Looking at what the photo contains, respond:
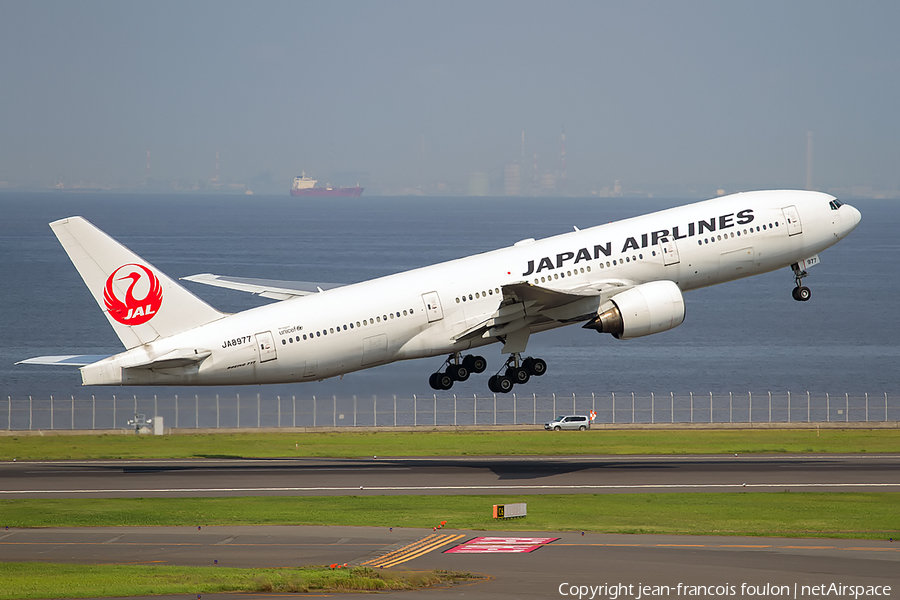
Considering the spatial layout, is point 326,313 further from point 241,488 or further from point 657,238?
point 657,238

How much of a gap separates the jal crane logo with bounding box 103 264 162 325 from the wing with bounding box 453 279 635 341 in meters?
15.4

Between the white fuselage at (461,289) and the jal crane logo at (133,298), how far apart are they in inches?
61.8

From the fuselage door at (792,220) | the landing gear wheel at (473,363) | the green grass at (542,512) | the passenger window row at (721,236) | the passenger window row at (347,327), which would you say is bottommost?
the green grass at (542,512)

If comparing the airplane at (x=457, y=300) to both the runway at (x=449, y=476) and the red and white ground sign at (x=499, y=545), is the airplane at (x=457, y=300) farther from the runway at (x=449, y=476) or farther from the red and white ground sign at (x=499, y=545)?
the red and white ground sign at (x=499, y=545)

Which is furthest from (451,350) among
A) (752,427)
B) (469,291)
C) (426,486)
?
(752,427)

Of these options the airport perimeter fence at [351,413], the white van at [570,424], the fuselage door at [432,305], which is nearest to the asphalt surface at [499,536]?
the fuselage door at [432,305]

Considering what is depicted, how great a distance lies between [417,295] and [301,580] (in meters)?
23.3

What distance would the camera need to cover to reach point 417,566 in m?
35.6

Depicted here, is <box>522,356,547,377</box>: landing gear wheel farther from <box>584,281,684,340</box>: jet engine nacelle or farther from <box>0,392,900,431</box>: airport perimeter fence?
<box>0,392,900,431</box>: airport perimeter fence

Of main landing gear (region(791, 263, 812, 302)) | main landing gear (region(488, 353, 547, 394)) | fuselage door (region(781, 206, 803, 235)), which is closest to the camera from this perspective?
fuselage door (region(781, 206, 803, 235))

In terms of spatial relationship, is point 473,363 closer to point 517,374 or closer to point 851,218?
point 517,374

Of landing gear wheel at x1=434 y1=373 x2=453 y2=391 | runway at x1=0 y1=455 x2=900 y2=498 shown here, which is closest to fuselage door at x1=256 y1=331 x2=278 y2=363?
runway at x1=0 y1=455 x2=900 y2=498

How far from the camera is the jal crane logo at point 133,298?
5109cm

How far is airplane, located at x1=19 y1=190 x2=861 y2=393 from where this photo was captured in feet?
168
